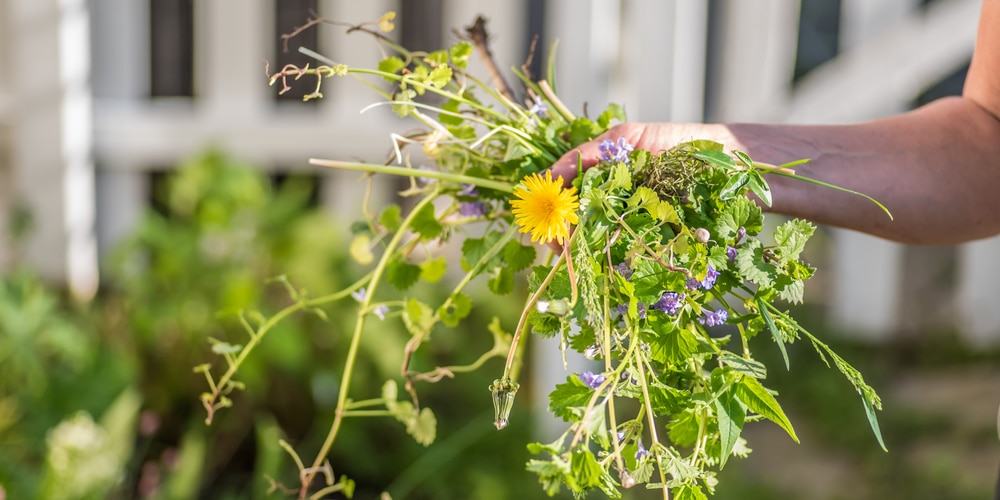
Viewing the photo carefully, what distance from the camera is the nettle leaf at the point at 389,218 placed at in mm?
1102

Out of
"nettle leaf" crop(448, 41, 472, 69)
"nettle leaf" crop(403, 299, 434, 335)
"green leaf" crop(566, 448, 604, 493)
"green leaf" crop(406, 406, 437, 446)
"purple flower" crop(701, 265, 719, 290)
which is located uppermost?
"nettle leaf" crop(448, 41, 472, 69)

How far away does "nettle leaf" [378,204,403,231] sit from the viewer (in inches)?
43.4

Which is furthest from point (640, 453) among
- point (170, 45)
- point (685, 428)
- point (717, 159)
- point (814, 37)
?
point (814, 37)

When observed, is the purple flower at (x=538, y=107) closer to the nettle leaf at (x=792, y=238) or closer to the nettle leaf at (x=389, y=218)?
the nettle leaf at (x=389, y=218)

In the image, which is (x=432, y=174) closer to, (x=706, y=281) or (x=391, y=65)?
(x=391, y=65)

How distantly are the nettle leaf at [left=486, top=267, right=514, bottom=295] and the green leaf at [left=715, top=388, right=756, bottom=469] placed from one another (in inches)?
12.7

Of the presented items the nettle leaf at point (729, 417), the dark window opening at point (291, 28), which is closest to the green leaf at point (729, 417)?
the nettle leaf at point (729, 417)

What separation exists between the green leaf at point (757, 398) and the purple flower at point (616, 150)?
0.23 meters

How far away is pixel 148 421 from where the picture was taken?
2297mm

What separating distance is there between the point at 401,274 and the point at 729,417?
46 cm

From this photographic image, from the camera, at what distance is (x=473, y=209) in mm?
1021

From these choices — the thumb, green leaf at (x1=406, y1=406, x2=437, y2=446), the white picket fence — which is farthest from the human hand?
the white picket fence

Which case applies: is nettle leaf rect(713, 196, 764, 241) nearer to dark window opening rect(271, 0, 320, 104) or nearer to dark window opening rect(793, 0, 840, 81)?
dark window opening rect(271, 0, 320, 104)

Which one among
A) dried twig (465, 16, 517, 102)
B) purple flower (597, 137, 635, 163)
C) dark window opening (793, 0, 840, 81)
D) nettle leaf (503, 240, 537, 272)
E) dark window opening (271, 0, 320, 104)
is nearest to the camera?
purple flower (597, 137, 635, 163)
